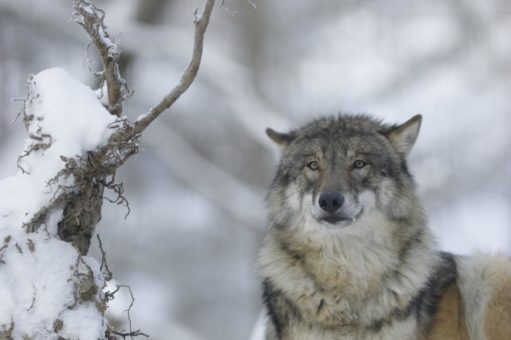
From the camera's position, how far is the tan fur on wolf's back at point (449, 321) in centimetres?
520

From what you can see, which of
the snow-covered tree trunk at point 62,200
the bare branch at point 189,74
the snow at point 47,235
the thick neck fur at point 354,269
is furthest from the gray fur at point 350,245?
the snow at point 47,235

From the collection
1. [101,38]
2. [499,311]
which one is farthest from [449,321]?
[101,38]

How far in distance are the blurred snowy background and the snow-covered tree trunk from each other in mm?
10862

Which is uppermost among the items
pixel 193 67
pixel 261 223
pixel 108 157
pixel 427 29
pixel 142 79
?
pixel 427 29

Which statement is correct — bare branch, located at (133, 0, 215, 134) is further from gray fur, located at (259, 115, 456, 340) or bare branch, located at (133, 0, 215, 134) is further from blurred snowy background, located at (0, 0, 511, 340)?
blurred snowy background, located at (0, 0, 511, 340)

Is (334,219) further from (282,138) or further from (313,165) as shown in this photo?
(282,138)

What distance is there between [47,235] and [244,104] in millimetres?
11790

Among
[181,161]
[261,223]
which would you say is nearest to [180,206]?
[181,161]

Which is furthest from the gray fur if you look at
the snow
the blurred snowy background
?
the blurred snowy background

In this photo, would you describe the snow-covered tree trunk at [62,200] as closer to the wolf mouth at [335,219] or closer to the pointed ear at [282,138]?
the wolf mouth at [335,219]

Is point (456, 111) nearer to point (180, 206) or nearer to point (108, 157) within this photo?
point (180, 206)

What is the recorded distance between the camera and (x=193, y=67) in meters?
3.95

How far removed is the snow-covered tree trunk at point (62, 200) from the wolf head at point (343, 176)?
1.43m

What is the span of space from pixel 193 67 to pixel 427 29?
14437 millimetres
